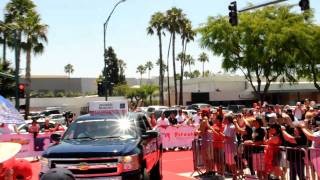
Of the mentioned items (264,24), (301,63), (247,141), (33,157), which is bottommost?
(33,157)

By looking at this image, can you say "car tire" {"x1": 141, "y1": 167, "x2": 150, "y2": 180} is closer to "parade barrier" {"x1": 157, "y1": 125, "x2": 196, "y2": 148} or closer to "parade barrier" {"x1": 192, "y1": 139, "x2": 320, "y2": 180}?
"parade barrier" {"x1": 192, "y1": 139, "x2": 320, "y2": 180}

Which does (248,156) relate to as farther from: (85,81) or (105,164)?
(85,81)

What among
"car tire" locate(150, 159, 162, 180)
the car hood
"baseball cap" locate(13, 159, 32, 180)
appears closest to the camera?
"baseball cap" locate(13, 159, 32, 180)

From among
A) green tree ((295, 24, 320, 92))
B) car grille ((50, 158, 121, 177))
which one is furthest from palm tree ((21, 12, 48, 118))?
car grille ((50, 158, 121, 177))

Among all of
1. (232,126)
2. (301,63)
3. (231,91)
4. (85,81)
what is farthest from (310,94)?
(85,81)

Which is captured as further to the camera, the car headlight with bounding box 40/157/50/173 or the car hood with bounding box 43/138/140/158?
the car headlight with bounding box 40/157/50/173

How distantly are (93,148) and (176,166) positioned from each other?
644 centimetres

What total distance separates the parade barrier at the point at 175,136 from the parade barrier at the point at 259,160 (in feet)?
25.0

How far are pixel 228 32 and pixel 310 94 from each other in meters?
23.9

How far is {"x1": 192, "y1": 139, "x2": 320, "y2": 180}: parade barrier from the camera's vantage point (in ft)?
31.4

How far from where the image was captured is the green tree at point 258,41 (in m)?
45.9

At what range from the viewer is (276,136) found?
33.1 ft

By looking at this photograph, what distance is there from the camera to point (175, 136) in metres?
21.5

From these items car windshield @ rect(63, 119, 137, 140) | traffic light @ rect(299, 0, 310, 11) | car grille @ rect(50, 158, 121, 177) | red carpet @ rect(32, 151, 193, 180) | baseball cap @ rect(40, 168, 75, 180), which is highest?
traffic light @ rect(299, 0, 310, 11)
